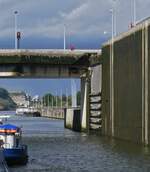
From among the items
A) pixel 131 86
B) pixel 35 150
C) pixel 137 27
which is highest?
pixel 137 27

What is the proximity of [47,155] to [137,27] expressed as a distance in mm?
17036

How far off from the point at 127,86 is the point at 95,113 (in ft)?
64.9

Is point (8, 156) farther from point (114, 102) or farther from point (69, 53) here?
point (69, 53)

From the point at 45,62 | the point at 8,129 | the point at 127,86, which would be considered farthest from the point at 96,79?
the point at 8,129

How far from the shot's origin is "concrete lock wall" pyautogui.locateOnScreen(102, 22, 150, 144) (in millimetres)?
64000

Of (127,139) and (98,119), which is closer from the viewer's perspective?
(127,139)

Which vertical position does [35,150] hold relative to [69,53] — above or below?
below

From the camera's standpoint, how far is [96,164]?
49.8 m

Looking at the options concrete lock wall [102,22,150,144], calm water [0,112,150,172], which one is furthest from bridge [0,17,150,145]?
calm water [0,112,150,172]

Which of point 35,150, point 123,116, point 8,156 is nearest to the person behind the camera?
point 8,156

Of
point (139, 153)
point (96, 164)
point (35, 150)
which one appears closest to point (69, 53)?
point (35, 150)

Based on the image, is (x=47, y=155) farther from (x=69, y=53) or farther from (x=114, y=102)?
(x=69, y=53)

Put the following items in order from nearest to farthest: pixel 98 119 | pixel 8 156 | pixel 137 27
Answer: pixel 8 156 → pixel 137 27 → pixel 98 119

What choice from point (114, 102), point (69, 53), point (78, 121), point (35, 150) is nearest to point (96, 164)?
point (35, 150)
